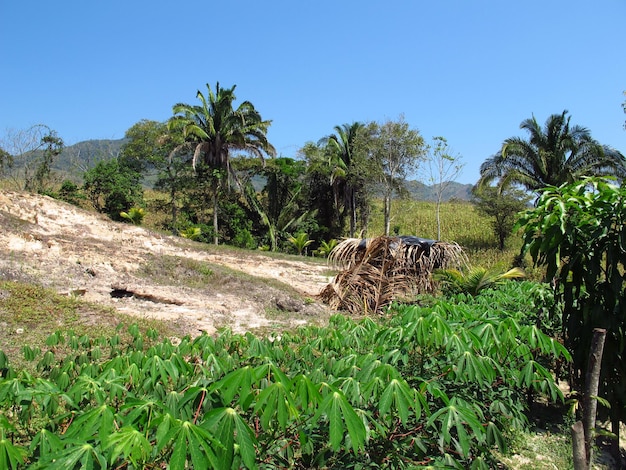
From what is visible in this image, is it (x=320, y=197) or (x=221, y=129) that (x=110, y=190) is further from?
(x=320, y=197)

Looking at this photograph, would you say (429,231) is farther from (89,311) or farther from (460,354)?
(460,354)

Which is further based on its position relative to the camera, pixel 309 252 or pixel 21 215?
pixel 309 252

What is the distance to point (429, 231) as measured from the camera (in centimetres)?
2664

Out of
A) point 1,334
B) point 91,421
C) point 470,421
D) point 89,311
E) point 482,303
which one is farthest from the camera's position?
point 89,311

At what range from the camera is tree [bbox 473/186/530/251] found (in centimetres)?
2167

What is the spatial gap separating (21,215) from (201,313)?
6982 millimetres

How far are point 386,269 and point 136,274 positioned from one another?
207 inches

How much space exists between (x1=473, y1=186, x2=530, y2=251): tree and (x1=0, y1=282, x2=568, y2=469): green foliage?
20458mm

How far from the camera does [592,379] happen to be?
5.99 ft

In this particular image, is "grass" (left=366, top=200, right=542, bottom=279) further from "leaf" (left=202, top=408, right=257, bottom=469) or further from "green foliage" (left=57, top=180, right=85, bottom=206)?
"leaf" (left=202, top=408, right=257, bottom=469)

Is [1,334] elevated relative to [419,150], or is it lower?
lower

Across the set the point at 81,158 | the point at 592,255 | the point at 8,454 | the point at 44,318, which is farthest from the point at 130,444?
the point at 81,158

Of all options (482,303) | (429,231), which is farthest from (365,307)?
(429,231)

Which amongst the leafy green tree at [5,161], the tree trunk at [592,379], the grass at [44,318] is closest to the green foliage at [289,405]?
the tree trunk at [592,379]
